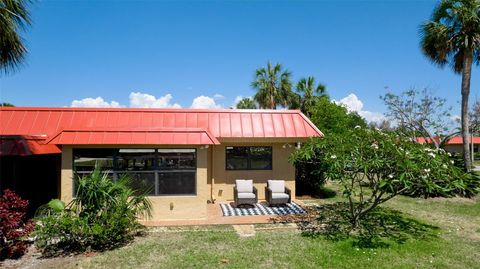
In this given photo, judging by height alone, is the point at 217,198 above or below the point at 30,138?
below

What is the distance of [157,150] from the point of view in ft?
34.3

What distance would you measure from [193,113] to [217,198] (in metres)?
3.88

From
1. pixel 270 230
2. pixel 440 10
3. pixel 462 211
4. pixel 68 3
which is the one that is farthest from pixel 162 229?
pixel 440 10

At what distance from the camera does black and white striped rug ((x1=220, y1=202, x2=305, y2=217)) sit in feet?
37.5

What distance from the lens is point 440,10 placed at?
15492 millimetres

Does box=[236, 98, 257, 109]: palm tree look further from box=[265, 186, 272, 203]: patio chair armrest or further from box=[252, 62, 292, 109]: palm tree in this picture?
box=[265, 186, 272, 203]: patio chair armrest

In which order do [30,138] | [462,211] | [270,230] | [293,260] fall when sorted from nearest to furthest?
[293,260] → [270,230] → [30,138] → [462,211]

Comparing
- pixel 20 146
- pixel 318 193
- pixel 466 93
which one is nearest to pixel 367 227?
pixel 318 193

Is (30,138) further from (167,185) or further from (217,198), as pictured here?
(217,198)

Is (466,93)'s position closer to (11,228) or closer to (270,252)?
(270,252)

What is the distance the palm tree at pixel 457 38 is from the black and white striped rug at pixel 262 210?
32.3 ft

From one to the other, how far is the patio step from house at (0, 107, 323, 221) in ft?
4.91

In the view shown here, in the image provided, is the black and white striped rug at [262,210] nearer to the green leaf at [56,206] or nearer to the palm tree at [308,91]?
the green leaf at [56,206]

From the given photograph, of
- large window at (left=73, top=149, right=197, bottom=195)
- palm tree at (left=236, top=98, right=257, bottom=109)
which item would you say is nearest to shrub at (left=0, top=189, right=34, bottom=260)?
large window at (left=73, top=149, right=197, bottom=195)
